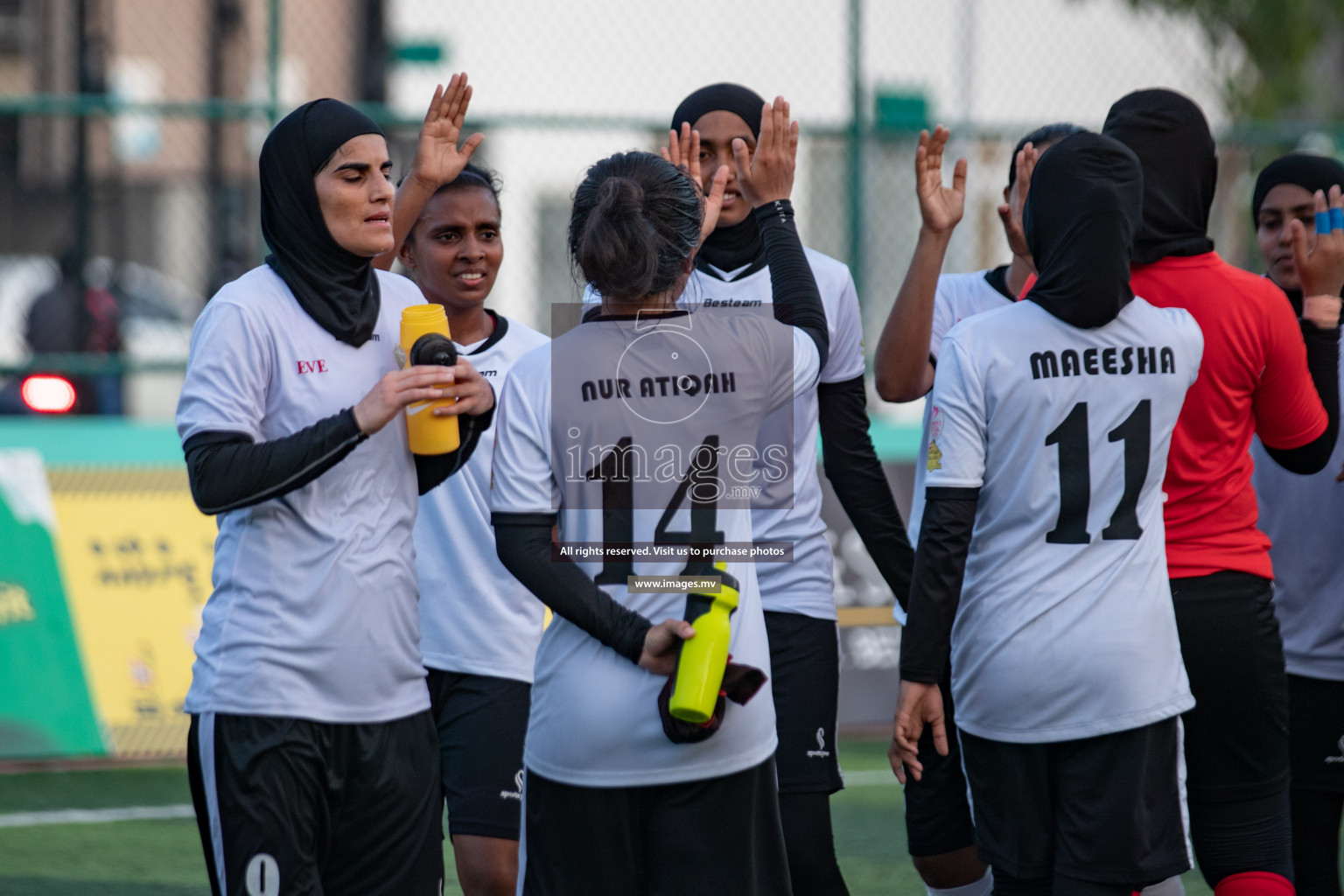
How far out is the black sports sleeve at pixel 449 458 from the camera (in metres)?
3.44

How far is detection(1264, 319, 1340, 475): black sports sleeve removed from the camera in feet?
12.3

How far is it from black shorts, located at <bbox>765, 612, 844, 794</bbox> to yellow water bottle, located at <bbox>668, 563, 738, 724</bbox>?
116 cm

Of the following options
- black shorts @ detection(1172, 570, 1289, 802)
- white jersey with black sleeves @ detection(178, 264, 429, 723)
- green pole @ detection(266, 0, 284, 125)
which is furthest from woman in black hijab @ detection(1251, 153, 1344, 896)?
green pole @ detection(266, 0, 284, 125)

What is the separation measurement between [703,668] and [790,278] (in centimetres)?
96

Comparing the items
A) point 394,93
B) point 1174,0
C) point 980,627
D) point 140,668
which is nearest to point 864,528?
point 980,627

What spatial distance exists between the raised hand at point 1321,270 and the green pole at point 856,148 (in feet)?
18.6

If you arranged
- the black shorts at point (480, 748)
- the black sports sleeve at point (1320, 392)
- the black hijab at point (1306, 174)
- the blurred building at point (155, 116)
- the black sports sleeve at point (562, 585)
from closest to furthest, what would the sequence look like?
1. the black sports sleeve at point (562, 585)
2. the black sports sleeve at point (1320, 392)
3. the black shorts at point (480, 748)
4. the black hijab at point (1306, 174)
5. the blurred building at point (155, 116)

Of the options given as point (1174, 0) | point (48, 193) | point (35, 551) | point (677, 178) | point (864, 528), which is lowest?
point (35, 551)

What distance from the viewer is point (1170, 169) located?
372cm

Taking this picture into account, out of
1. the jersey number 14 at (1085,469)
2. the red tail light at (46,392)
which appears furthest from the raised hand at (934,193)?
the red tail light at (46,392)

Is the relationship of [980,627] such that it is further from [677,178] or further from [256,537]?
[256,537]

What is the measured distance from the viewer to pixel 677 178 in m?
3.09

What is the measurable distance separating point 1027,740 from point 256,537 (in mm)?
1709

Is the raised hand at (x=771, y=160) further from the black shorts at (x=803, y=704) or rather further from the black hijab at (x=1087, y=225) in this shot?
the black shorts at (x=803, y=704)
